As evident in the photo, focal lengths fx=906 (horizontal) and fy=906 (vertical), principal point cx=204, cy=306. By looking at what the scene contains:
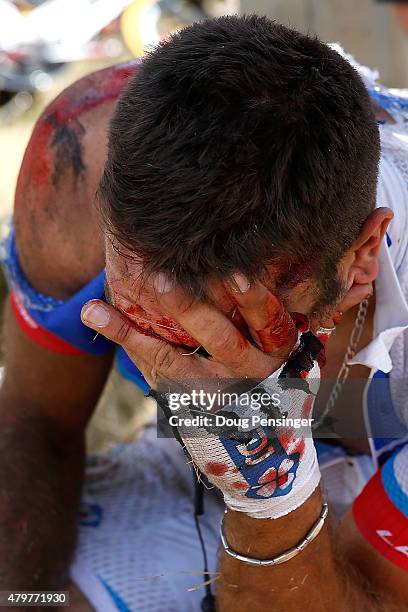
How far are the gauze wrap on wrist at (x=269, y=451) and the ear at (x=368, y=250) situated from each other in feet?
0.52

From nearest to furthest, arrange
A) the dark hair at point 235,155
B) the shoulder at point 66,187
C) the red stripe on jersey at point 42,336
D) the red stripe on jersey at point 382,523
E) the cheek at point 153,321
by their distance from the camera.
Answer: the dark hair at point 235,155 → the cheek at point 153,321 → the red stripe on jersey at point 382,523 → the shoulder at point 66,187 → the red stripe on jersey at point 42,336

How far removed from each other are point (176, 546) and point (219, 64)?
4.00 ft

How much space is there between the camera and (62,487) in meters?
2.21

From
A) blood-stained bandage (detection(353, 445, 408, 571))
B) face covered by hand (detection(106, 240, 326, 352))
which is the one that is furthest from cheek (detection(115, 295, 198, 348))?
blood-stained bandage (detection(353, 445, 408, 571))

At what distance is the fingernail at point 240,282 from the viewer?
140 cm

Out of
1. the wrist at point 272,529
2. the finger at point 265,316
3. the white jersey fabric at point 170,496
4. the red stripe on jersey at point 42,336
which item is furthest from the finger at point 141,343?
the red stripe on jersey at point 42,336

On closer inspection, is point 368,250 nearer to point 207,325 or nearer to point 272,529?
point 207,325

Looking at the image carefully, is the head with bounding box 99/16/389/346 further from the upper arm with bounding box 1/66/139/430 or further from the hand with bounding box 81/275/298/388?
the upper arm with bounding box 1/66/139/430

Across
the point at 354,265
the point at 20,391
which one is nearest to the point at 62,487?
the point at 20,391

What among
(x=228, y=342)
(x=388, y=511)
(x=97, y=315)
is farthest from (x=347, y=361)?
(x=97, y=315)

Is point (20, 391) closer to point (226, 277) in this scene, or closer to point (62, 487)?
point (62, 487)

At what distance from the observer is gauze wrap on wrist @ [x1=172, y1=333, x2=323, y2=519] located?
1.48 meters

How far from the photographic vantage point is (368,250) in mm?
1615

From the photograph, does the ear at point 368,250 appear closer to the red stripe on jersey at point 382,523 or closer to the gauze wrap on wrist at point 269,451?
the gauze wrap on wrist at point 269,451
